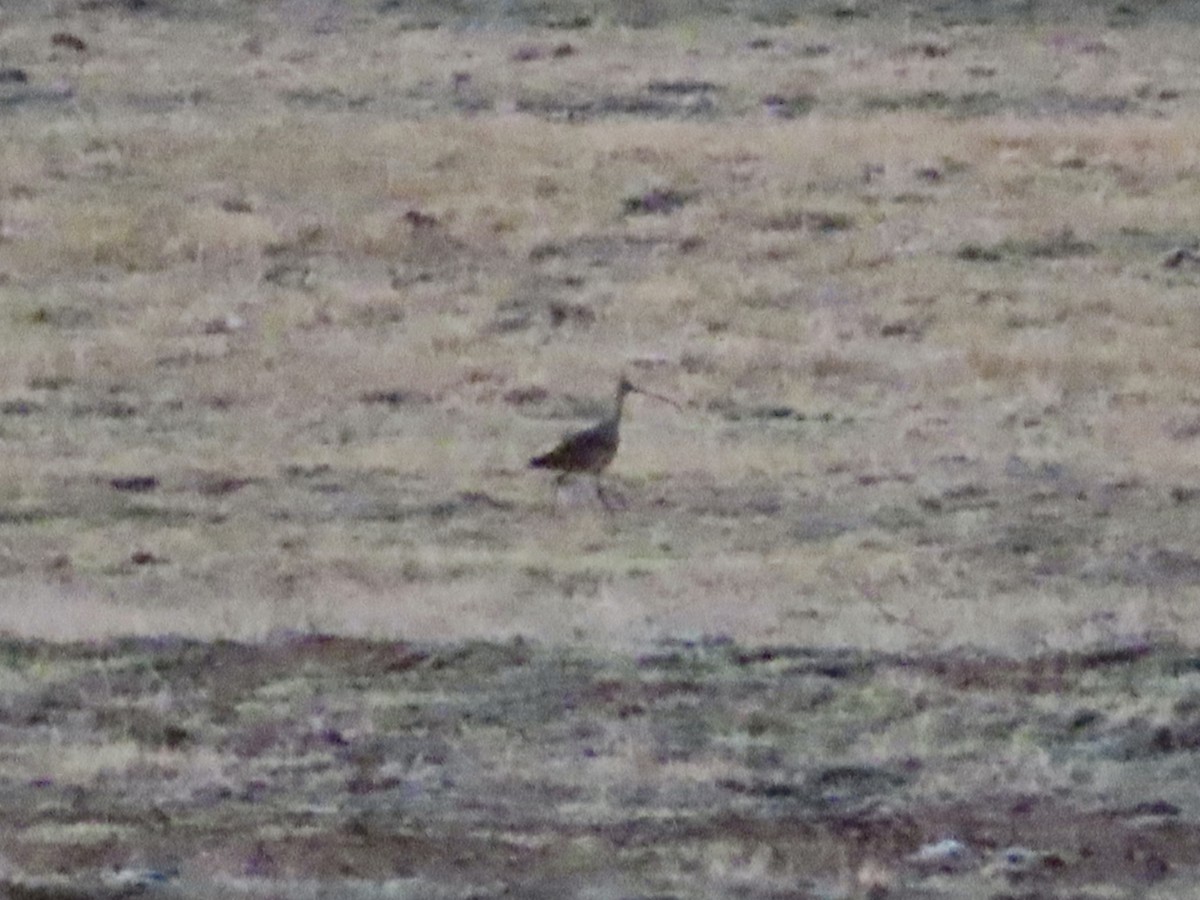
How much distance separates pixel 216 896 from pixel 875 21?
20.5 meters

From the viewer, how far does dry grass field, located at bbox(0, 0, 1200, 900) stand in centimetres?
767

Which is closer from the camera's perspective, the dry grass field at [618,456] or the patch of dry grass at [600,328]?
the dry grass field at [618,456]

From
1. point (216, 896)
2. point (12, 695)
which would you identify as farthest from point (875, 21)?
point (216, 896)

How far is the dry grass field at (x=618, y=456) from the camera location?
7672mm

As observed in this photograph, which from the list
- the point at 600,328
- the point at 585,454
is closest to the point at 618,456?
the point at 585,454

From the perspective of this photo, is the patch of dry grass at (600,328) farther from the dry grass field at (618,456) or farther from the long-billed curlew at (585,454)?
the long-billed curlew at (585,454)

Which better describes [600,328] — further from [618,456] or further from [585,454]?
[585,454]

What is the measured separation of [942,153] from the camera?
71.7 ft

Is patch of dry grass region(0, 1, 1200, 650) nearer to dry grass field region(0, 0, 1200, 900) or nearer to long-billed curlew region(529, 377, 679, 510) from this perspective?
dry grass field region(0, 0, 1200, 900)

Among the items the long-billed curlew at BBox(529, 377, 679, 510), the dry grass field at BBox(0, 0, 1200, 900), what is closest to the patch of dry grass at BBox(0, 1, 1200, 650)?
the dry grass field at BBox(0, 0, 1200, 900)

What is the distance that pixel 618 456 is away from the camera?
13.9 meters

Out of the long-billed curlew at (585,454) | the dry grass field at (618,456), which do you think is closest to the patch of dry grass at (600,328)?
the dry grass field at (618,456)

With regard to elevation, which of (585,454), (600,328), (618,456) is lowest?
(600,328)

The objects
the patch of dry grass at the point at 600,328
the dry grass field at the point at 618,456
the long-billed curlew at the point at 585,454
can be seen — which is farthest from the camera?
the long-billed curlew at the point at 585,454
